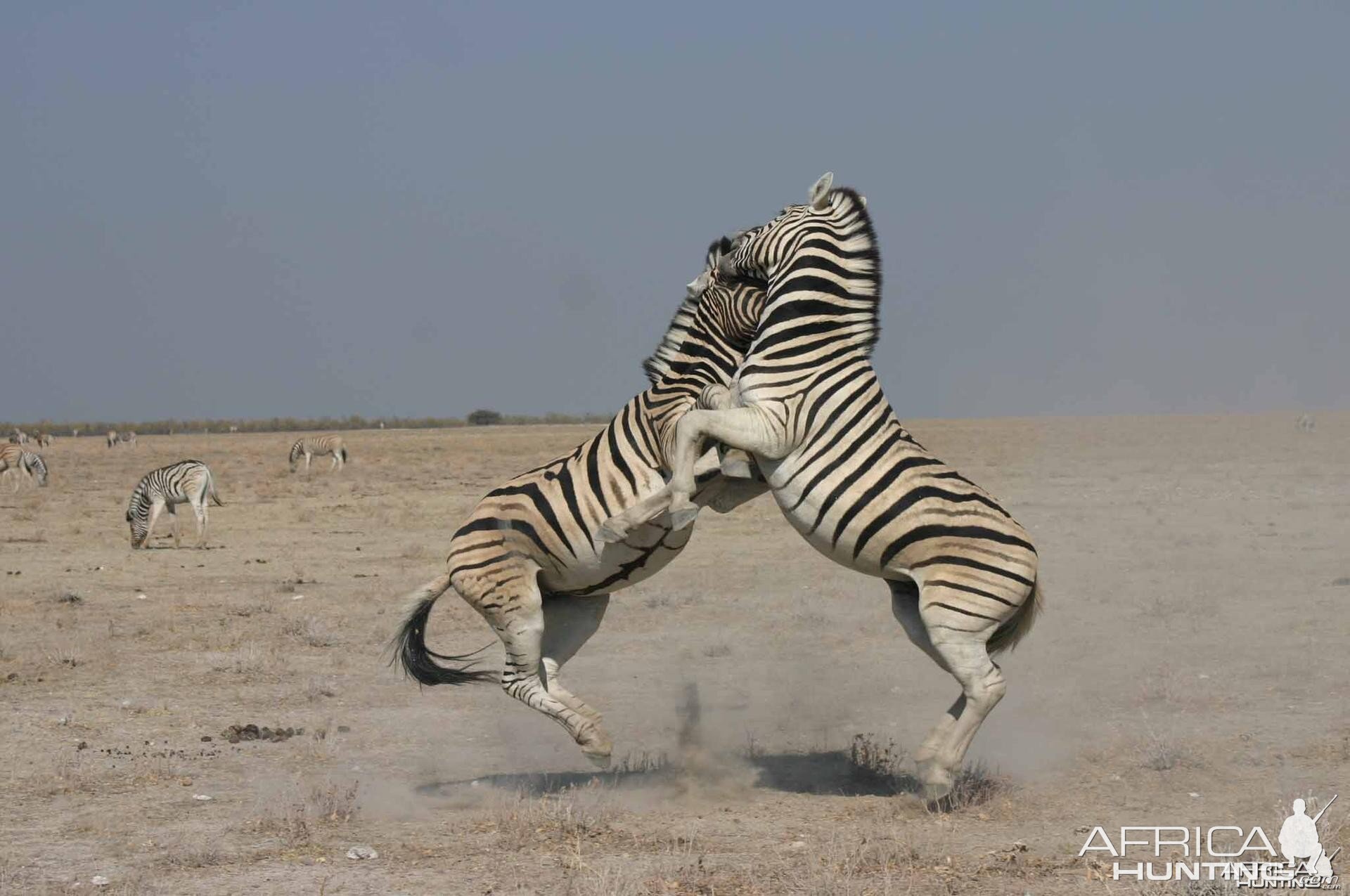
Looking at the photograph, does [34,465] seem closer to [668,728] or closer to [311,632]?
[311,632]

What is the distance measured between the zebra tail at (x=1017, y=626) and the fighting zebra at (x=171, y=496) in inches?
646

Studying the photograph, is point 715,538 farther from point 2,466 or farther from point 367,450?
Result: point 367,450

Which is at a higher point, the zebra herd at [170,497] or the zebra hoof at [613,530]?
the zebra herd at [170,497]

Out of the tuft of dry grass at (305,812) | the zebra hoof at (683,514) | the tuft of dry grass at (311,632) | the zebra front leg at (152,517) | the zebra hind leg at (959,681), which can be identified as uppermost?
the zebra front leg at (152,517)

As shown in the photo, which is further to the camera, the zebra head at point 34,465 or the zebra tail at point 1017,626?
the zebra head at point 34,465

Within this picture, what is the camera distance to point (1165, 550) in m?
17.3

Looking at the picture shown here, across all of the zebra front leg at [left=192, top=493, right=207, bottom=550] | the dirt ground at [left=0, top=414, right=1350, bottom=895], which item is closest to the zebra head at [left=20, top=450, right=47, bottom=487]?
the zebra front leg at [left=192, top=493, right=207, bottom=550]

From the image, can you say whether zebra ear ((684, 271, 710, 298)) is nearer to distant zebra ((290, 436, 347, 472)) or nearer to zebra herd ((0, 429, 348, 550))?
zebra herd ((0, 429, 348, 550))

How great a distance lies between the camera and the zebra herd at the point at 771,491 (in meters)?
6.51

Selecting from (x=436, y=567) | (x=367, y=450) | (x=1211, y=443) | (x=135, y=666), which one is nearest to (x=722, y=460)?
(x=135, y=666)

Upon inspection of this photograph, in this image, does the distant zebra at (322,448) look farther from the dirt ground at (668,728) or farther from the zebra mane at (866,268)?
the zebra mane at (866,268)

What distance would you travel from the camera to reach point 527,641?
713 cm

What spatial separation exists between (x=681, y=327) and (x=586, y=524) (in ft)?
4.27
